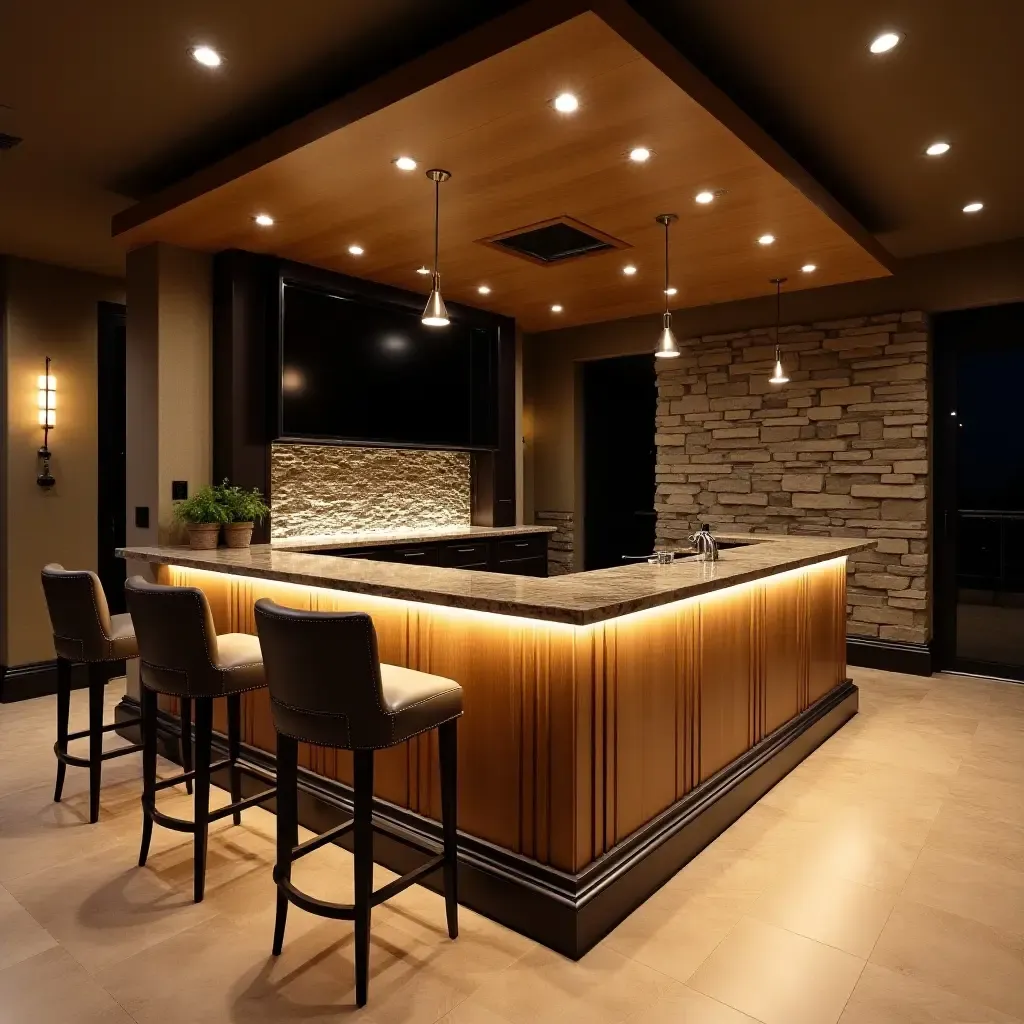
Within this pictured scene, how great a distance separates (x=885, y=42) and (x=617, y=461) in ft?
17.3

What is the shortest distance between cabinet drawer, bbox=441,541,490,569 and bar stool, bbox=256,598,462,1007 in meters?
3.13

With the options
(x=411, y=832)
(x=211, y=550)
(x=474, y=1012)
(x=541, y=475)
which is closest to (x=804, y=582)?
(x=411, y=832)

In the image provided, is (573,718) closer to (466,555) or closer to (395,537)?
(395,537)

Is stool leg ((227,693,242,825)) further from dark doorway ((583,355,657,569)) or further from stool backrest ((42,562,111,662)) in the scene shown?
dark doorway ((583,355,657,569))

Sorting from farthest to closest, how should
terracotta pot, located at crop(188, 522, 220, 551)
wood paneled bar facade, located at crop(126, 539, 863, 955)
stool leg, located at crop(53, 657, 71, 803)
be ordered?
terracotta pot, located at crop(188, 522, 220, 551) → stool leg, located at crop(53, 657, 71, 803) → wood paneled bar facade, located at crop(126, 539, 863, 955)

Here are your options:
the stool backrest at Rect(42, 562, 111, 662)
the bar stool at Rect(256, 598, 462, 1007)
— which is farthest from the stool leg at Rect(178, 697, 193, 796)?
the bar stool at Rect(256, 598, 462, 1007)

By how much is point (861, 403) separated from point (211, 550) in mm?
4752

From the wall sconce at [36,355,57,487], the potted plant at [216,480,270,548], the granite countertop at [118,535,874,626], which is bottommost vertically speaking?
the granite countertop at [118,535,874,626]

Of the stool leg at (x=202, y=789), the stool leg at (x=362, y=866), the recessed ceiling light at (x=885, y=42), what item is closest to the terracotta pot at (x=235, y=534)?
the stool leg at (x=202, y=789)

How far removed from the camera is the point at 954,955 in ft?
7.55

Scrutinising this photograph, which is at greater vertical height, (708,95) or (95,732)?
(708,95)

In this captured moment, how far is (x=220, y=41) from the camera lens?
114 inches

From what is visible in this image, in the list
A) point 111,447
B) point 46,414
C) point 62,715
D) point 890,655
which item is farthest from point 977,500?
point 46,414

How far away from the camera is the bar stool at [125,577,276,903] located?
8.68 ft
